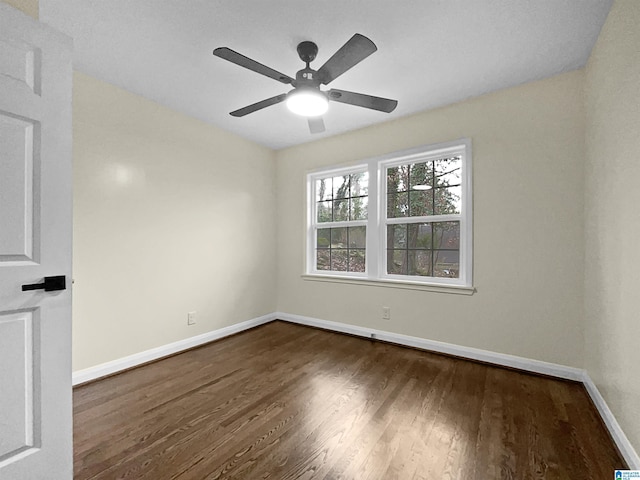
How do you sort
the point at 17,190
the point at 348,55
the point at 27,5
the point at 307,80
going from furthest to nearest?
1. the point at 307,80
2. the point at 348,55
3. the point at 27,5
4. the point at 17,190

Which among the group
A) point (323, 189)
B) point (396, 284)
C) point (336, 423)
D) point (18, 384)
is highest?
point (323, 189)

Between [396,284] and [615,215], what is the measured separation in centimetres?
194

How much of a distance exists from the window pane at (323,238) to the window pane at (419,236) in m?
1.13

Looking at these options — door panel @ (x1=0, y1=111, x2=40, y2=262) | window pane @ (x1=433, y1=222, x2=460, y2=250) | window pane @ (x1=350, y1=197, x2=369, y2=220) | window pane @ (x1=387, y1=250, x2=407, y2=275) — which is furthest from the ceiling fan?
window pane @ (x1=387, y1=250, x2=407, y2=275)

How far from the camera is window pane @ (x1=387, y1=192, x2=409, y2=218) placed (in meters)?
3.41

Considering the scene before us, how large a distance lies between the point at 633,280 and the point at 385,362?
189 cm

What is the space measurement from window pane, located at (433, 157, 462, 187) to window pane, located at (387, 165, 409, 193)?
0.33m

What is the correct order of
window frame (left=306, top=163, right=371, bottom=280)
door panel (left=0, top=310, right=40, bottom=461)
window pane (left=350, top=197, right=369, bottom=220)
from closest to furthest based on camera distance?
door panel (left=0, top=310, right=40, bottom=461), window pane (left=350, top=197, right=369, bottom=220), window frame (left=306, top=163, right=371, bottom=280)

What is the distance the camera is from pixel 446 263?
10.3ft

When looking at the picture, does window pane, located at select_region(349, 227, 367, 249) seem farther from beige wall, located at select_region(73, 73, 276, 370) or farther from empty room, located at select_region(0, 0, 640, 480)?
beige wall, located at select_region(73, 73, 276, 370)

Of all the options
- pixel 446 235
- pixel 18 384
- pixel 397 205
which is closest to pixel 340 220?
pixel 397 205

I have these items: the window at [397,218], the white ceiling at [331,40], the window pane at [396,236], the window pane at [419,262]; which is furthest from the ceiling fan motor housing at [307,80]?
the window pane at [419,262]

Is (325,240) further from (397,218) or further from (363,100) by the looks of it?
(363,100)

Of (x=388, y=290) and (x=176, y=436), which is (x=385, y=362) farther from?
(x=176, y=436)
